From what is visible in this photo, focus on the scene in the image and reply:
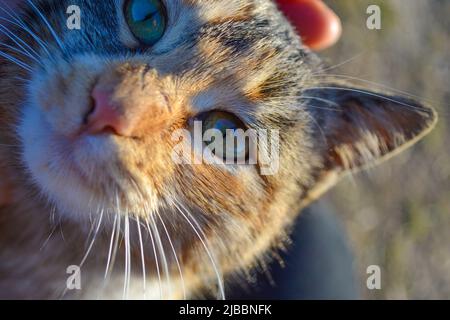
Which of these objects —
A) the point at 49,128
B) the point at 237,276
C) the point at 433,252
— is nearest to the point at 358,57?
the point at 433,252

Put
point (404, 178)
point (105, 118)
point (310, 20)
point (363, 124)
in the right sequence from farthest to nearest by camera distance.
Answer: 1. point (404, 178)
2. point (310, 20)
3. point (363, 124)
4. point (105, 118)

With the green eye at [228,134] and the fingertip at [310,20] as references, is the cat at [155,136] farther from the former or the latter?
the fingertip at [310,20]

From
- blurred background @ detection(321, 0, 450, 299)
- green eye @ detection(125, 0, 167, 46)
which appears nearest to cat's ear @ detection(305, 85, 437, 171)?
green eye @ detection(125, 0, 167, 46)

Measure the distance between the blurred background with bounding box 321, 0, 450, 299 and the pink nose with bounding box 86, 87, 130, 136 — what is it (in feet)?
9.33

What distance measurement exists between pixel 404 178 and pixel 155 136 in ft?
10.7

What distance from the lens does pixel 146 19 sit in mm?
1602

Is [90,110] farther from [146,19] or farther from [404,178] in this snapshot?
[404,178]

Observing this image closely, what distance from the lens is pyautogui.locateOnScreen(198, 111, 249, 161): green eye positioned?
161 centimetres

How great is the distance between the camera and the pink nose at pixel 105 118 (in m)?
1.28

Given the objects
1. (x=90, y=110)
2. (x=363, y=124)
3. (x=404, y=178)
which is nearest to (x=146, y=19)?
(x=90, y=110)

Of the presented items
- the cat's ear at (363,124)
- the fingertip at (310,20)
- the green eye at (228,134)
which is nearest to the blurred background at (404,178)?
the fingertip at (310,20)
